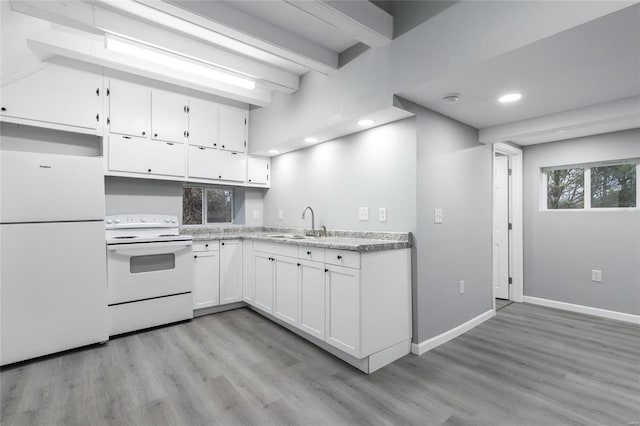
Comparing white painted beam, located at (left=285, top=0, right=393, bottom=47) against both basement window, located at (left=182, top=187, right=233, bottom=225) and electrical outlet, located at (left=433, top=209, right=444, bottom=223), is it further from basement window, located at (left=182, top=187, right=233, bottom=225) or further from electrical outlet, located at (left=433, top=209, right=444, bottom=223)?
basement window, located at (left=182, top=187, right=233, bottom=225)

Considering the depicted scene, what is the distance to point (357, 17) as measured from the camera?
6.71 feet

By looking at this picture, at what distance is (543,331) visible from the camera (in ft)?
9.84

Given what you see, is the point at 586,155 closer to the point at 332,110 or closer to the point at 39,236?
the point at 332,110

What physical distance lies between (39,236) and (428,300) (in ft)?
10.6

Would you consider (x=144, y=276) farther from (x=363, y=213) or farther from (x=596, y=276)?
(x=596, y=276)

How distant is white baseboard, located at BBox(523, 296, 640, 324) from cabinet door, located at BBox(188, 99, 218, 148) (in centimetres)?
452

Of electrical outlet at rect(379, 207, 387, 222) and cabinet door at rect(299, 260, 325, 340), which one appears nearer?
cabinet door at rect(299, 260, 325, 340)

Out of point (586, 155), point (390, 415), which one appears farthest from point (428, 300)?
point (586, 155)

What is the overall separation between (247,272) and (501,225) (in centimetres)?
340

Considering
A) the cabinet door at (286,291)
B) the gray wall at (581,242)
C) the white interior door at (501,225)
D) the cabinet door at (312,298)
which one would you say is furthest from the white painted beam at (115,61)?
the gray wall at (581,242)

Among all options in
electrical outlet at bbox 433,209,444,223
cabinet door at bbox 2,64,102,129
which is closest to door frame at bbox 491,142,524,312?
electrical outlet at bbox 433,209,444,223

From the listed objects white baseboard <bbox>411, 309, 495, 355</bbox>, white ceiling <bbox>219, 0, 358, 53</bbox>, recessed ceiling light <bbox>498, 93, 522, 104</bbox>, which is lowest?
white baseboard <bbox>411, 309, 495, 355</bbox>

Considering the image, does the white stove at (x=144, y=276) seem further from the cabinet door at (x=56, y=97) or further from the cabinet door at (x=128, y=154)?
the cabinet door at (x=56, y=97)

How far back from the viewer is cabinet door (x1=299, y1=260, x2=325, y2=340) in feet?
8.18
